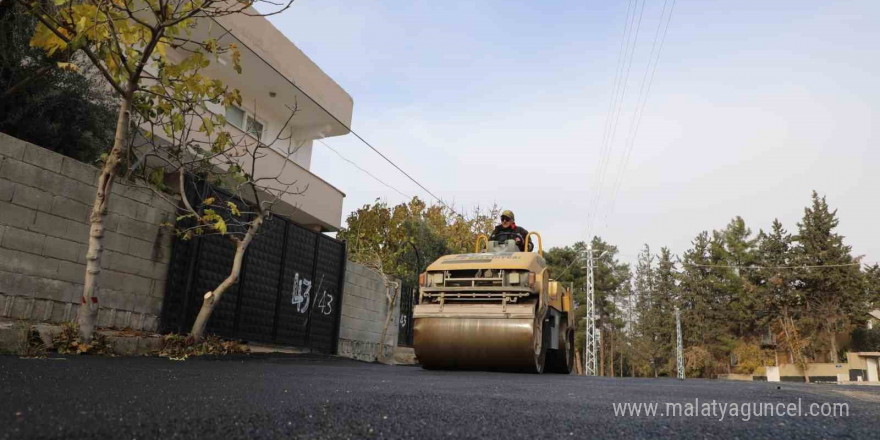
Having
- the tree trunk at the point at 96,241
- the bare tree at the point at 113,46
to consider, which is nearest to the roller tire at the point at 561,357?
the bare tree at the point at 113,46

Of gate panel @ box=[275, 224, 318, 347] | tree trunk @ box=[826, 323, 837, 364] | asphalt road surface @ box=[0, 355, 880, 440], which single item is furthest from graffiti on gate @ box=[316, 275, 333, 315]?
tree trunk @ box=[826, 323, 837, 364]

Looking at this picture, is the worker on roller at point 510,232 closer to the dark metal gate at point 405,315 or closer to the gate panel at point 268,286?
the gate panel at point 268,286

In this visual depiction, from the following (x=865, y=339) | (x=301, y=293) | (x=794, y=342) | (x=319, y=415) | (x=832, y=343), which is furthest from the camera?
(x=865, y=339)

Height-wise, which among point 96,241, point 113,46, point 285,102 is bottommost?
point 96,241

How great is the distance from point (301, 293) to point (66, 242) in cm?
507

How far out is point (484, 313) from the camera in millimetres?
7910

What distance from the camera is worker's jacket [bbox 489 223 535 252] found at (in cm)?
962

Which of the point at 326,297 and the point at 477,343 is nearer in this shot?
the point at 477,343

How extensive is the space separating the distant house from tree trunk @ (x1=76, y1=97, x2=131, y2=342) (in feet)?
18.9

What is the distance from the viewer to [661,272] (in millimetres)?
63406

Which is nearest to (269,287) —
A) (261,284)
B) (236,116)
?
(261,284)

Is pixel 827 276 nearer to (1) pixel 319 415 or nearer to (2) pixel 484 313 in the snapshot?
(2) pixel 484 313

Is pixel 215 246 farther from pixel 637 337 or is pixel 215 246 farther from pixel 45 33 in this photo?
pixel 637 337

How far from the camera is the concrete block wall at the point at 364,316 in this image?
1327 centimetres
